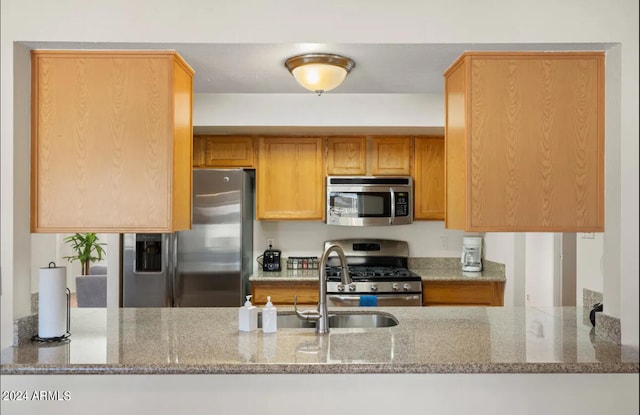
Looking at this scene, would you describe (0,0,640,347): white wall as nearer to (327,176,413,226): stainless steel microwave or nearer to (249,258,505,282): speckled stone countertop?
(249,258,505,282): speckled stone countertop

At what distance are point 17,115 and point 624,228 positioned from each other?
7.78ft

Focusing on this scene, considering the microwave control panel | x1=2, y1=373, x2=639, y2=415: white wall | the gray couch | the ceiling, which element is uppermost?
the ceiling

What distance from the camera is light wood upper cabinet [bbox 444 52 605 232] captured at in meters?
1.97

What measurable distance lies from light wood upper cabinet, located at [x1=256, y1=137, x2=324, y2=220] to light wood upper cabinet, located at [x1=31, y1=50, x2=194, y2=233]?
2.22m

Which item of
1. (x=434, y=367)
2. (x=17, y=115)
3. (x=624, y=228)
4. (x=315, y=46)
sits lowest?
(x=434, y=367)

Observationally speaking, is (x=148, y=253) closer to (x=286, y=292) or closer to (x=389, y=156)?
(x=286, y=292)

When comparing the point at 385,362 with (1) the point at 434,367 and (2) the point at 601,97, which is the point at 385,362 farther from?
(2) the point at 601,97

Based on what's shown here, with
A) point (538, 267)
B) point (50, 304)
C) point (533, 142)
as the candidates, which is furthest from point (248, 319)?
point (538, 267)

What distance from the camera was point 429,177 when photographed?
4254 mm

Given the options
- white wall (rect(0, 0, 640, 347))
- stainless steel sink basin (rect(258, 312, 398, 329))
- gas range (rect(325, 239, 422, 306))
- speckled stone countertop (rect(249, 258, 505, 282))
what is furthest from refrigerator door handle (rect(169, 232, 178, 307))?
white wall (rect(0, 0, 640, 347))

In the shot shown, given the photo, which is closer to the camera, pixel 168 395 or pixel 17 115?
pixel 168 395

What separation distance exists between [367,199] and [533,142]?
2.22 meters

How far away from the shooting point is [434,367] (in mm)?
1658

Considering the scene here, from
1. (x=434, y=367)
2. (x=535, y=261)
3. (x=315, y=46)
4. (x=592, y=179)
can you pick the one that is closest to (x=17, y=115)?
(x=315, y=46)
